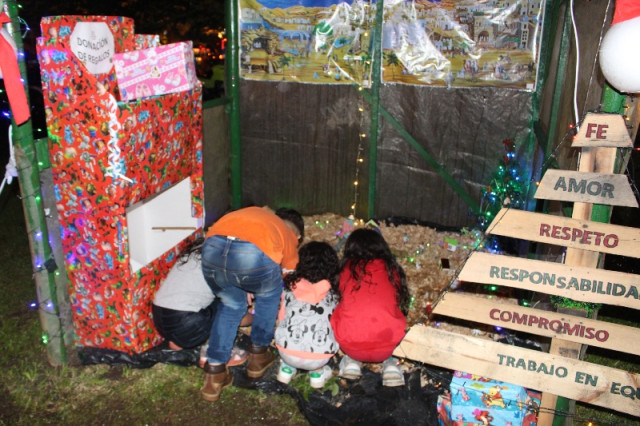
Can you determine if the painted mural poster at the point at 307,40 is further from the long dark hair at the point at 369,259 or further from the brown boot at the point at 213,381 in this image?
the brown boot at the point at 213,381

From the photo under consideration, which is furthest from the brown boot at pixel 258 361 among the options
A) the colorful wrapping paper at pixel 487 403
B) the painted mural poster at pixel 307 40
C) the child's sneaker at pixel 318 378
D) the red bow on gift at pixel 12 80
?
the painted mural poster at pixel 307 40

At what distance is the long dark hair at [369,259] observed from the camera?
4.20 metres

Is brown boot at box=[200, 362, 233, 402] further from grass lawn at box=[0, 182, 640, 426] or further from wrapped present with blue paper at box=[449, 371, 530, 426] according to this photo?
wrapped present with blue paper at box=[449, 371, 530, 426]

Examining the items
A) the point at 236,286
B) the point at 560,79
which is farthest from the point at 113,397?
the point at 560,79

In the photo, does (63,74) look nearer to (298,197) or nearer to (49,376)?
(49,376)

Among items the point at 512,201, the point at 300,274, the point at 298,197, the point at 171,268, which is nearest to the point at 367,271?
the point at 300,274

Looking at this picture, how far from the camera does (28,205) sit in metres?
4.02

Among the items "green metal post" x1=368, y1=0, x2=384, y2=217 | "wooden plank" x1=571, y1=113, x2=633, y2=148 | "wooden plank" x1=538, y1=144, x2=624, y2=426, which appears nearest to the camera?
"wooden plank" x1=571, y1=113, x2=633, y2=148

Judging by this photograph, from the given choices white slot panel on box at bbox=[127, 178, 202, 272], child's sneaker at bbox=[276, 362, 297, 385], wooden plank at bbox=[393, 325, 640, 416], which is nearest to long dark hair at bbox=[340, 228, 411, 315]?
child's sneaker at bbox=[276, 362, 297, 385]

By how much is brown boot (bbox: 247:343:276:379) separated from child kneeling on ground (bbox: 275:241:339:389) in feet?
0.56

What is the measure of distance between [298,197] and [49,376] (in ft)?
13.2

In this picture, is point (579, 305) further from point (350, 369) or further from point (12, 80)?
point (12, 80)

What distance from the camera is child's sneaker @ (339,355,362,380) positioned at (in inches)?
169

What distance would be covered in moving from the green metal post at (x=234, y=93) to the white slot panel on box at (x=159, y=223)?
2.55 m
